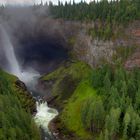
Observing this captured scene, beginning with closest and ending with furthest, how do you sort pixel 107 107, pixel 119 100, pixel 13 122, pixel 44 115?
pixel 13 122 → pixel 119 100 → pixel 107 107 → pixel 44 115

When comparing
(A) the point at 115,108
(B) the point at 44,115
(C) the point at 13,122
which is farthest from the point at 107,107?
(C) the point at 13,122

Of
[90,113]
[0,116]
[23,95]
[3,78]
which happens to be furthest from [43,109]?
[0,116]

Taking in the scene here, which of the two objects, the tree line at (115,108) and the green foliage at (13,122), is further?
the tree line at (115,108)

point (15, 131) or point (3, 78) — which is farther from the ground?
point (3, 78)

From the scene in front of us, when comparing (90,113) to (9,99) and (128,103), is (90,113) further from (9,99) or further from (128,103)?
(9,99)

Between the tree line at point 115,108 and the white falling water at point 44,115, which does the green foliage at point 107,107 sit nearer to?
the tree line at point 115,108

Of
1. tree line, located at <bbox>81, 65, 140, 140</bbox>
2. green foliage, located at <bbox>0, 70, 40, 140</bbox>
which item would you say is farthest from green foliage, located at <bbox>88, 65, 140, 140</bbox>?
green foliage, located at <bbox>0, 70, 40, 140</bbox>

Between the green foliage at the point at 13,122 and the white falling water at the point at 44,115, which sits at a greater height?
the white falling water at the point at 44,115

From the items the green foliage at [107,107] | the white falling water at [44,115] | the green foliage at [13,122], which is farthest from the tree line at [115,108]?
the green foliage at [13,122]

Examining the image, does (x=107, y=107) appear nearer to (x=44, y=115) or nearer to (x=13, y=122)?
(x=44, y=115)

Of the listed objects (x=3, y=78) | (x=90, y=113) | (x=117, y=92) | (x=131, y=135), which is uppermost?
(x=3, y=78)

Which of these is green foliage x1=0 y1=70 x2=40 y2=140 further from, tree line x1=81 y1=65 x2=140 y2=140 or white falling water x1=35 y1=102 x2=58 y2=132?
tree line x1=81 y1=65 x2=140 y2=140
